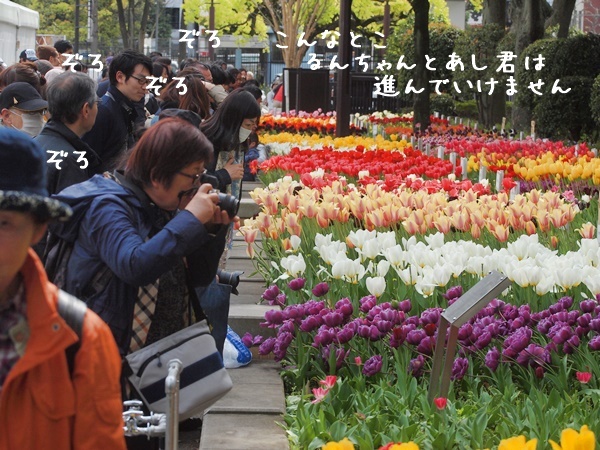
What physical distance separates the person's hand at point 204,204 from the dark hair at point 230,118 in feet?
9.55

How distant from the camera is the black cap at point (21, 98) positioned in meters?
7.74

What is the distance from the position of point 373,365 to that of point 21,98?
3510 millimetres

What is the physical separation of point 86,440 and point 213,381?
1.32 m

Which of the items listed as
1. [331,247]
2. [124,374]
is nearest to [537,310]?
[331,247]

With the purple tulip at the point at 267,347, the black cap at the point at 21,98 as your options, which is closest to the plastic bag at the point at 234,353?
the purple tulip at the point at 267,347

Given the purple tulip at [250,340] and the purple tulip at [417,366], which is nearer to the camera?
the purple tulip at [417,366]

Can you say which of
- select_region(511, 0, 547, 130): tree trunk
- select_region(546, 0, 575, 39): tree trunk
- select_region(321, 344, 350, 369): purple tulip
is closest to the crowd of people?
select_region(321, 344, 350, 369): purple tulip

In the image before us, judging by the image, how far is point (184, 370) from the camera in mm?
3521

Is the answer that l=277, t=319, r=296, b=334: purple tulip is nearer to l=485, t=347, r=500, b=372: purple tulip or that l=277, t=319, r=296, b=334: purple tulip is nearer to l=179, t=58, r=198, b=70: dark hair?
l=485, t=347, r=500, b=372: purple tulip

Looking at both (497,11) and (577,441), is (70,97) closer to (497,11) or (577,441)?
(577,441)

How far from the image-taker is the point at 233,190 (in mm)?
7035

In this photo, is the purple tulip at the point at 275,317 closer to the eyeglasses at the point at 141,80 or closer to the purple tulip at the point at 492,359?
the purple tulip at the point at 492,359

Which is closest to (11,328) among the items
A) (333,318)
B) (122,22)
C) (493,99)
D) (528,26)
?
(333,318)

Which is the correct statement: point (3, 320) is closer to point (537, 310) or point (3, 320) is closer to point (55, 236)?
point (55, 236)
